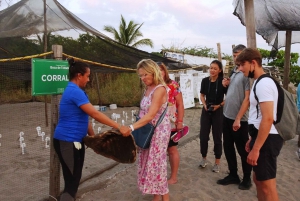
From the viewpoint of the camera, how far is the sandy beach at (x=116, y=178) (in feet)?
10.3

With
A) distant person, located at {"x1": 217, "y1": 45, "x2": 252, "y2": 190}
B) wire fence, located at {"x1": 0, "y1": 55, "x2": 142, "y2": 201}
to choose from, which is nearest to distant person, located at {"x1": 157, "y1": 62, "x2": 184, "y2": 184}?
distant person, located at {"x1": 217, "y1": 45, "x2": 252, "y2": 190}

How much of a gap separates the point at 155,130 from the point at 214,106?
1.47 m

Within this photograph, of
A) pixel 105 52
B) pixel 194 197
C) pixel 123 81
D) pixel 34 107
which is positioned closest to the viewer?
pixel 194 197

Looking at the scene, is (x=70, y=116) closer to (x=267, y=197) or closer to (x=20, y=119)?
(x=267, y=197)

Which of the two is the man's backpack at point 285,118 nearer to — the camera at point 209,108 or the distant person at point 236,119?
the distant person at point 236,119

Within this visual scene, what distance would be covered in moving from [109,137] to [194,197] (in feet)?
4.53

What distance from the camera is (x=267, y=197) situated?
2189 millimetres

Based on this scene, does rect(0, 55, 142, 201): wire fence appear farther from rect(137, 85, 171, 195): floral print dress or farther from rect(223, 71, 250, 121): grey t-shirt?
rect(223, 71, 250, 121): grey t-shirt

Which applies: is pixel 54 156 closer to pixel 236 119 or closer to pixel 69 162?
pixel 69 162

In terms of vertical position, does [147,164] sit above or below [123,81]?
below

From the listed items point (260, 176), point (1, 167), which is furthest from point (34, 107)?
point (260, 176)

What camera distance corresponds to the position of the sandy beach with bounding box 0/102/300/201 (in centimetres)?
314

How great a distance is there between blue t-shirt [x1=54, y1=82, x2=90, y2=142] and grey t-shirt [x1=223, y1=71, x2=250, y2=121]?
1.82 metres

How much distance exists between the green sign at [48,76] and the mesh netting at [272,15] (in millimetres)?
2835
